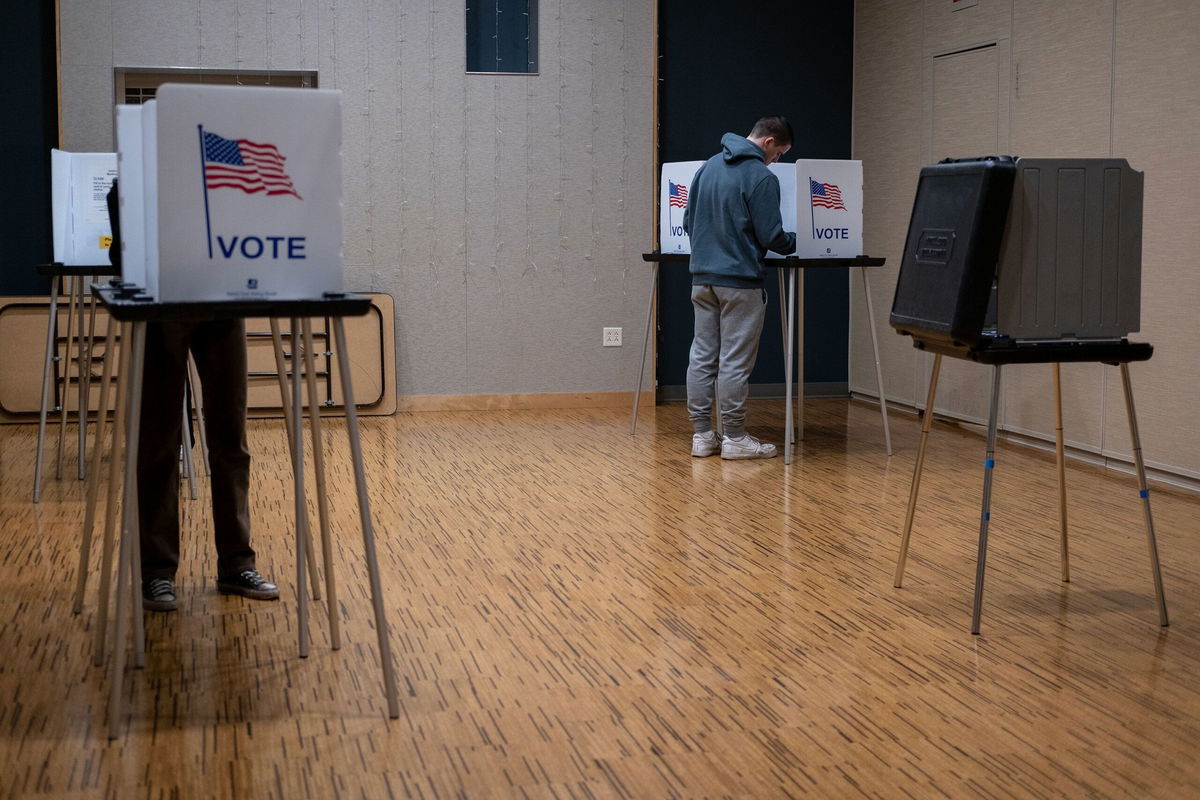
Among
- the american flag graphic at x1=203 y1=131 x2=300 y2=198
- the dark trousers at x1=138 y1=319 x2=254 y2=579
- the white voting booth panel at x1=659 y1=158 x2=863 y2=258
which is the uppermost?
the white voting booth panel at x1=659 y1=158 x2=863 y2=258

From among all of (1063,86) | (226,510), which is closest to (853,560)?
(226,510)

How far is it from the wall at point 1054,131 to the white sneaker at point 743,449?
1.35 meters

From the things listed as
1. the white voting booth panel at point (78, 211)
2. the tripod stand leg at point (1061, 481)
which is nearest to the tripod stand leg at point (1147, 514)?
the tripod stand leg at point (1061, 481)

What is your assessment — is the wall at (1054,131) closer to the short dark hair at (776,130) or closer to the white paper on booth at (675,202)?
the short dark hair at (776,130)

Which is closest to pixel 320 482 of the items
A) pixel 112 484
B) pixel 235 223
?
pixel 112 484

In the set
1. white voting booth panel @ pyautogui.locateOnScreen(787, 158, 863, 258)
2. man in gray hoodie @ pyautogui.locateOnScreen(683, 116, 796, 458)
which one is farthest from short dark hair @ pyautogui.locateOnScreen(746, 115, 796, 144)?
white voting booth panel @ pyautogui.locateOnScreen(787, 158, 863, 258)

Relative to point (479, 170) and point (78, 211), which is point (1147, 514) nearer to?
point (78, 211)

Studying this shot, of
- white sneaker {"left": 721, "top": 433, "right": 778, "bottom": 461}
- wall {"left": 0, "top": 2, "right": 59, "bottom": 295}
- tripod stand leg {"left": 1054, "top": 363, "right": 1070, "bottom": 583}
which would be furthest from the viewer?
wall {"left": 0, "top": 2, "right": 59, "bottom": 295}

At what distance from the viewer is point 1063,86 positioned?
561cm

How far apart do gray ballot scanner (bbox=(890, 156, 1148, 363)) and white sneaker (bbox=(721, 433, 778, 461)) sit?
2.46 meters

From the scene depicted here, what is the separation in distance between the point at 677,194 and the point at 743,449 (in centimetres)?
136

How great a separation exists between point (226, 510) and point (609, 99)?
4574 millimetres

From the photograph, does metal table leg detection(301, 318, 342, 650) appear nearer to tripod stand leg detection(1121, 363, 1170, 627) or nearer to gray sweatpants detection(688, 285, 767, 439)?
tripod stand leg detection(1121, 363, 1170, 627)

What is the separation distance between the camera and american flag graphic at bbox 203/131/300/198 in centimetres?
242
